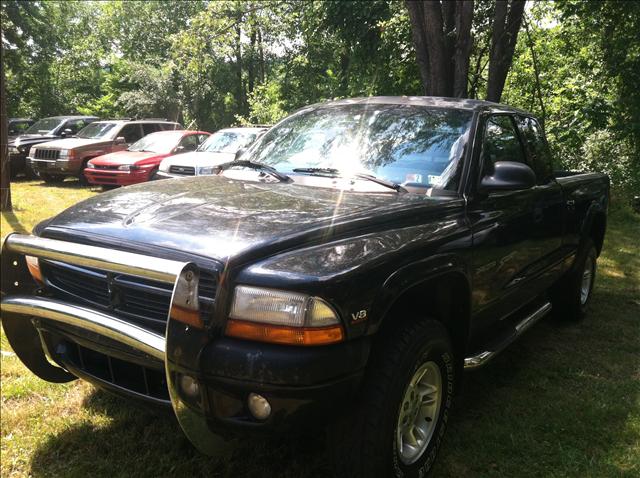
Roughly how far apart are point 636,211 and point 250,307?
11.9 meters

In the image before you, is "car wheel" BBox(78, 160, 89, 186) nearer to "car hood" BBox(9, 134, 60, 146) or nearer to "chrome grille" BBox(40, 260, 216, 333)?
"car hood" BBox(9, 134, 60, 146)

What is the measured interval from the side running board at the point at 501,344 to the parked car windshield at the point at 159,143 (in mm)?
10634

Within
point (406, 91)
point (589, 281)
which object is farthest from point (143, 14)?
point (589, 281)

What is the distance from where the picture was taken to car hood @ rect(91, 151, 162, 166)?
12.2 meters

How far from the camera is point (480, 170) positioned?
3.15 metres

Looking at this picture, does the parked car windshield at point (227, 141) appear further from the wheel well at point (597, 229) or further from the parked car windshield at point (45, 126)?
the wheel well at point (597, 229)

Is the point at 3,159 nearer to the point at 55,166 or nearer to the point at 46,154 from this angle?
the point at 55,166

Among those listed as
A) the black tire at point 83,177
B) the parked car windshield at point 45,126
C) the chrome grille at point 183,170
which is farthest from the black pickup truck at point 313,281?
the parked car windshield at point 45,126

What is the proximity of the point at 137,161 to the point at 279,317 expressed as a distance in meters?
11.1

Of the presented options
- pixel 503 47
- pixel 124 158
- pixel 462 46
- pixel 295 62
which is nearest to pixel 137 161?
pixel 124 158

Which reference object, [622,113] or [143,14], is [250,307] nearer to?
[622,113]

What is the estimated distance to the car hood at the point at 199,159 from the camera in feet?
35.3

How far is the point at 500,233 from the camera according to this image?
315 cm

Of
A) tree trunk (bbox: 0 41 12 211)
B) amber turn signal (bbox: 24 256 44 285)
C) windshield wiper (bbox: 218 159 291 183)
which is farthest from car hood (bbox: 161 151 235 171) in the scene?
amber turn signal (bbox: 24 256 44 285)
